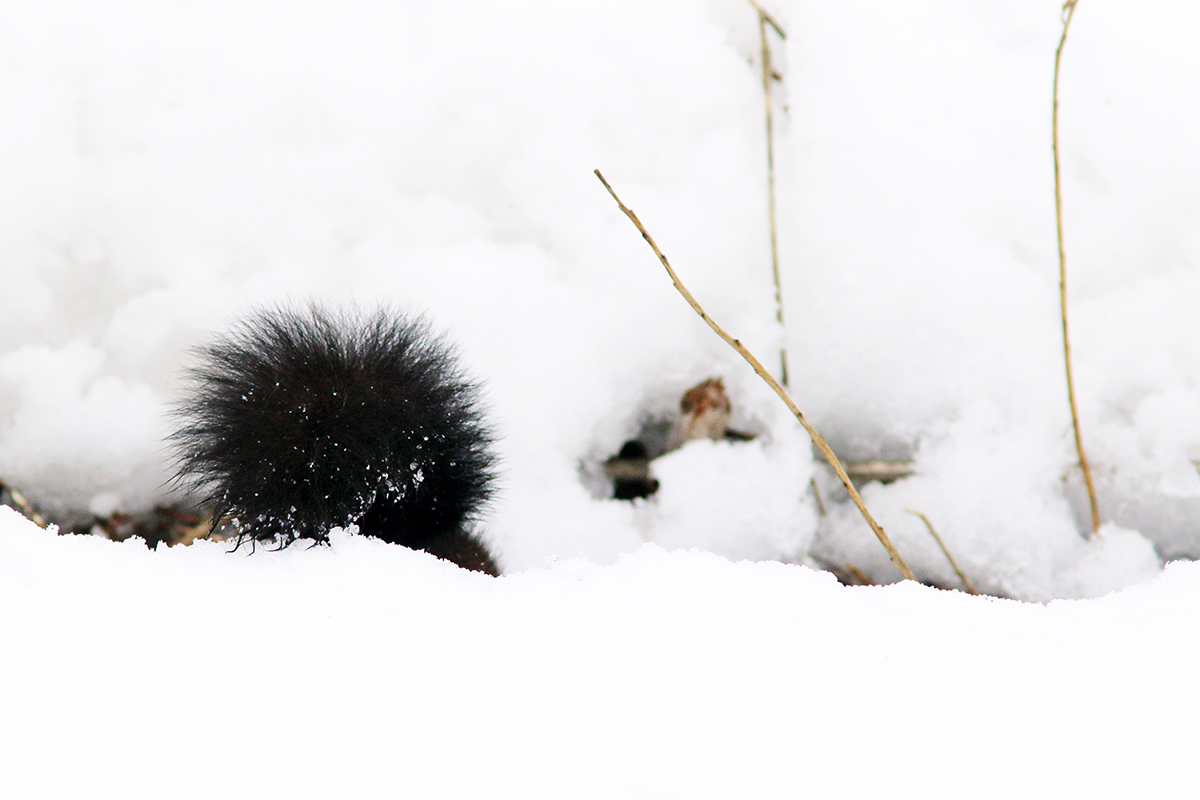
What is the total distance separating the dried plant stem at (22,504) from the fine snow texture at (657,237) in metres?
0.02

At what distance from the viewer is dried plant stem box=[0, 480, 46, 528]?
1.15 m

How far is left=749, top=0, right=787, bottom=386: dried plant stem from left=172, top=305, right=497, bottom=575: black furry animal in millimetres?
572

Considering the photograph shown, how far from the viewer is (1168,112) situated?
1.27 meters

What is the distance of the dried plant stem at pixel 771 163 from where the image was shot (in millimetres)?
1235

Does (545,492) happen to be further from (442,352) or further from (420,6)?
(420,6)

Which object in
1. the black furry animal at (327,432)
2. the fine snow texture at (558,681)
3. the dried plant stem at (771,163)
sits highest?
the dried plant stem at (771,163)

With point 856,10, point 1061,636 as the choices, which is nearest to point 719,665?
point 1061,636

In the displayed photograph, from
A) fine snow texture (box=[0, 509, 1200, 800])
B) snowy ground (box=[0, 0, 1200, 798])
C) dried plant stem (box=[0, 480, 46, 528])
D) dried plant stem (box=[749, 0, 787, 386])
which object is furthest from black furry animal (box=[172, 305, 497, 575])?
dried plant stem (box=[749, 0, 787, 386])

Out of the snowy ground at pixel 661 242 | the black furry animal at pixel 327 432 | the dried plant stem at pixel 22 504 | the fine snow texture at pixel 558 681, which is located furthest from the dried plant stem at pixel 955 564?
the dried plant stem at pixel 22 504

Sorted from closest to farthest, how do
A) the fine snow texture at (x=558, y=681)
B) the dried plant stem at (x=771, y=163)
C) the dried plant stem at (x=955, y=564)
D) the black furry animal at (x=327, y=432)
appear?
1. the fine snow texture at (x=558, y=681)
2. the black furry animal at (x=327, y=432)
3. the dried plant stem at (x=955, y=564)
4. the dried plant stem at (x=771, y=163)

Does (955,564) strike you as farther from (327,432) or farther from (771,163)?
(327,432)

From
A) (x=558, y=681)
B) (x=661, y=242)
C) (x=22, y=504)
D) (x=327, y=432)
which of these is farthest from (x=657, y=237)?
(x=22, y=504)

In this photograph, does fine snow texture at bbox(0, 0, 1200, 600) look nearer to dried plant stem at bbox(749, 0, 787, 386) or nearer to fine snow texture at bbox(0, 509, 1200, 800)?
dried plant stem at bbox(749, 0, 787, 386)

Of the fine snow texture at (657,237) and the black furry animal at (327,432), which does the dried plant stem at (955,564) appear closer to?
the fine snow texture at (657,237)
